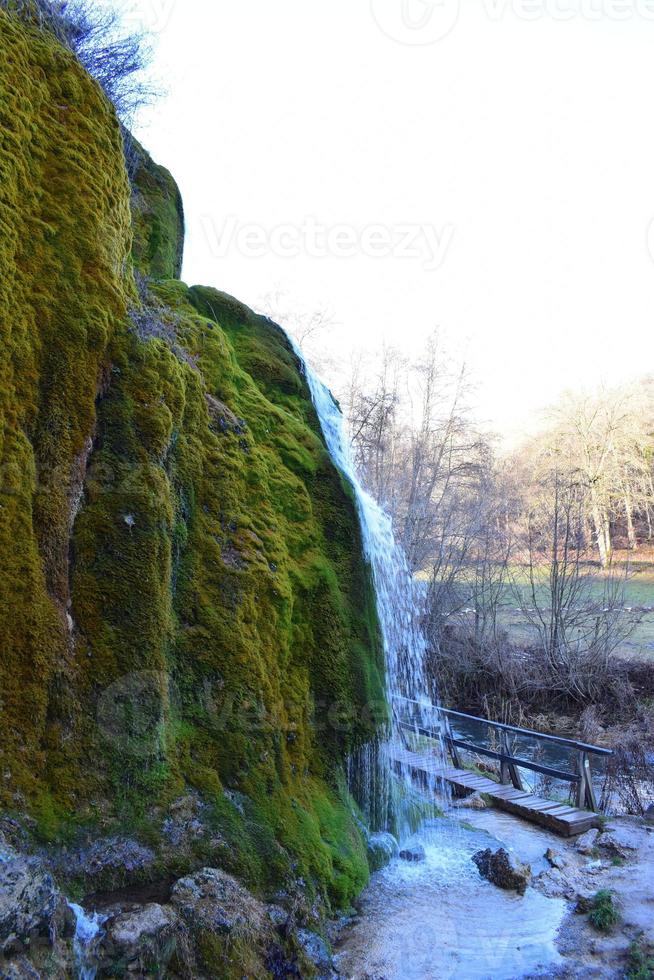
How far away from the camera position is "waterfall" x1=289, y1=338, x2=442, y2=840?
6.39 meters

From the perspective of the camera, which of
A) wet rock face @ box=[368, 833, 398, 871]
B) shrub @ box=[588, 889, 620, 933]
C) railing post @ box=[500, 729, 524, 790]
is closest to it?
shrub @ box=[588, 889, 620, 933]

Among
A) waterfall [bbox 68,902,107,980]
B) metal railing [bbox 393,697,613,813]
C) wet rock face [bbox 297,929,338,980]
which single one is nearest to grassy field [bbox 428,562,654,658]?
metal railing [bbox 393,697,613,813]

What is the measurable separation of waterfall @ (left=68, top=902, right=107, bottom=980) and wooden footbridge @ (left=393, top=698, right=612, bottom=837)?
4.62 meters

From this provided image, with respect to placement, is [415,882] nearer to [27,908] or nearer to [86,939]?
[86,939]

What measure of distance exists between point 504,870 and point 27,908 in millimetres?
4502

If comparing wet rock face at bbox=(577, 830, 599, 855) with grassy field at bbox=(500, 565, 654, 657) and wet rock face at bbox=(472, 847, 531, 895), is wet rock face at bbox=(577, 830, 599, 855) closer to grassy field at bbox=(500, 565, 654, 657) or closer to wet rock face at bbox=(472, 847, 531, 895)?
wet rock face at bbox=(472, 847, 531, 895)

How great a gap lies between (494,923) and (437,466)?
55.4 feet

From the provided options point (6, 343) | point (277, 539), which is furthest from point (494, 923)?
point (6, 343)

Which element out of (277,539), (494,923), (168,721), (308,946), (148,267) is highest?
(148,267)

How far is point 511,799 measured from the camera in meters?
8.54

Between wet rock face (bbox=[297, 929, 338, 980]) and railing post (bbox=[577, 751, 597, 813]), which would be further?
railing post (bbox=[577, 751, 597, 813])

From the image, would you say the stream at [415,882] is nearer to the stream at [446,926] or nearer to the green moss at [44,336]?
the stream at [446,926]

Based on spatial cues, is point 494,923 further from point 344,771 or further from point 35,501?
point 35,501

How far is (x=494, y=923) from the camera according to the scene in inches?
209
